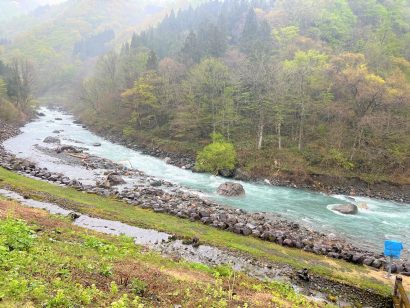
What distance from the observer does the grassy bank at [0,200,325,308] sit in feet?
30.4

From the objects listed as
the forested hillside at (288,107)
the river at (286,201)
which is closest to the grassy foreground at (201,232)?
the river at (286,201)

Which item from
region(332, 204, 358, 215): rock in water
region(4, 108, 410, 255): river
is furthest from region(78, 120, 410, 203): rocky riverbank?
region(332, 204, 358, 215): rock in water

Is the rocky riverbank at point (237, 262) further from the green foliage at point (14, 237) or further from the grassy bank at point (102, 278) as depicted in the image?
the green foliage at point (14, 237)

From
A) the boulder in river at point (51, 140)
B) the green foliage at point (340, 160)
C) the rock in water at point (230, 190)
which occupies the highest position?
the green foliage at point (340, 160)

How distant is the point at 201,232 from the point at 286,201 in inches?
622

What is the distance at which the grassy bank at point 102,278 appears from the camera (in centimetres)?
927

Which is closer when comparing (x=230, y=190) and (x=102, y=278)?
(x=102, y=278)

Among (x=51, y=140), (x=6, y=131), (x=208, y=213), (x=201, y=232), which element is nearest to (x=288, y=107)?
(x=208, y=213)

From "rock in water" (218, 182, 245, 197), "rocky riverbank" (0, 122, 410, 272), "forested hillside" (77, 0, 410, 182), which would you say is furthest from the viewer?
"forested hillside" (77, 0, 410, 182)

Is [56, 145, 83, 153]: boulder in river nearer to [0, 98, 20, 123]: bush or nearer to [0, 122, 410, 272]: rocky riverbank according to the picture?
[0, 122, 410, 272]: rocky riverbank

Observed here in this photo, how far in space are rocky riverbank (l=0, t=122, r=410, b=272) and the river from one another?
2.13 m

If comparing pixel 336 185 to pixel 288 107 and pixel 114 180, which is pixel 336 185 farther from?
pixel 114 180

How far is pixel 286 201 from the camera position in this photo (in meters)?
36.3

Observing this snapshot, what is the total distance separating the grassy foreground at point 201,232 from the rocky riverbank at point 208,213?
81 cm
